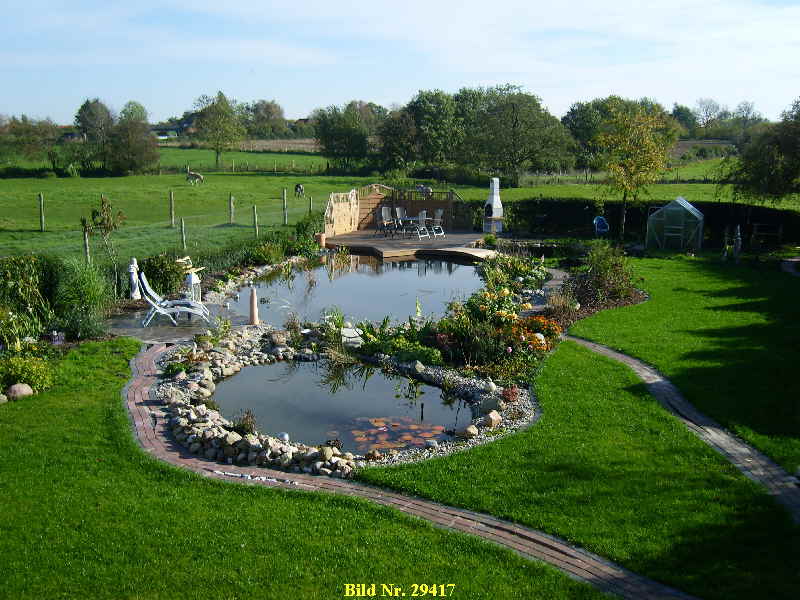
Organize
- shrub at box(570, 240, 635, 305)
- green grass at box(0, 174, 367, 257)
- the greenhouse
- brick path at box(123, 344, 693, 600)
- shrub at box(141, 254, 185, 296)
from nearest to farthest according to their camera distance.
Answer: brick path at box(123, 344, 693, 600) < shrub at box(570, 240, 635, 305) < shrub at box(141, 254, 185, 296) < green grass at box(0, 174, 367, 257) < the greenhouse

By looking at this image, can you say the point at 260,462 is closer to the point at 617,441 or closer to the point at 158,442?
the point at 158,442

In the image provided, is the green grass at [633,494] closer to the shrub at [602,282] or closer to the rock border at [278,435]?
the rock border at [278,435]

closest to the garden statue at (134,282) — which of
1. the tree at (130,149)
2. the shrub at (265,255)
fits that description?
the shrub at (265,255)

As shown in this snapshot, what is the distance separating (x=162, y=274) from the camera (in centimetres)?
1452

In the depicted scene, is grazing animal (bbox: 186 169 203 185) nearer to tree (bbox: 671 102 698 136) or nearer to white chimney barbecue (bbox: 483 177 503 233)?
white chimney barbecue (bbox: 483 177 503 233)

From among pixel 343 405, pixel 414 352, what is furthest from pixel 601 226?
pixel 343 405

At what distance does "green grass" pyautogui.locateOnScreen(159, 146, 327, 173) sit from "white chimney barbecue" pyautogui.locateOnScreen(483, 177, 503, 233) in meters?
26.0

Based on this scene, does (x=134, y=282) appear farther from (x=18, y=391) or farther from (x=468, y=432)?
(x=468, y=432)

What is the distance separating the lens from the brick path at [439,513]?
16.7 feet

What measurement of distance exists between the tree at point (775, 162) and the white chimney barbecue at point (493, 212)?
302 inches

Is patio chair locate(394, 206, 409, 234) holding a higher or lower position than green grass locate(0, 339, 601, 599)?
higher

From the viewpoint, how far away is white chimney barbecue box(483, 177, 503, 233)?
80.0 feet

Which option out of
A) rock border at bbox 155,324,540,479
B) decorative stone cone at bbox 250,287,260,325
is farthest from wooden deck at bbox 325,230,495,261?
rock border at bbox 155,324,540,479

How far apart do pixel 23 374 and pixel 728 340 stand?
10198 mm
